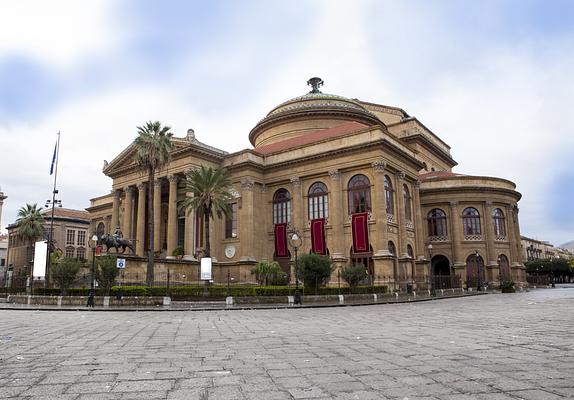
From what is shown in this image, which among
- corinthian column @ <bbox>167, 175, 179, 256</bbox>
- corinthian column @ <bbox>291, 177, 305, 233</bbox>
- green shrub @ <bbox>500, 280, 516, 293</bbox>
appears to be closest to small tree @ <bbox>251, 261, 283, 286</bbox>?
corinthian column @ <bbox>291, 177, 305, 233</bbox>

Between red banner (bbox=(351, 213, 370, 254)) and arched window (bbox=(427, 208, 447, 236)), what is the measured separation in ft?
48.8

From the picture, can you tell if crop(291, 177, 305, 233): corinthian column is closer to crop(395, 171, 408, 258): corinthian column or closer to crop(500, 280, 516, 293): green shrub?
crop(395, 171, 408, 258): corinthian column

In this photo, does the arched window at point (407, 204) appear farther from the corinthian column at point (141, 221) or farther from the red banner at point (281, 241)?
the corinthian column at point (141, 221)

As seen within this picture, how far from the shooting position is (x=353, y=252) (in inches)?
1569

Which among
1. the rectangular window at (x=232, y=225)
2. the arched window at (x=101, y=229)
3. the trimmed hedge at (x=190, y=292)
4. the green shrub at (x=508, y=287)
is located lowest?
the green shrub at (x=508, y=287)

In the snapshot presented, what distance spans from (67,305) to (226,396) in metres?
25.0

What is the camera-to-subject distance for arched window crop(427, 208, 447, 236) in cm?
5025

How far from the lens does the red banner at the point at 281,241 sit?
4347 centimetres

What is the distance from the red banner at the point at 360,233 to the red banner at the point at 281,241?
7.15m

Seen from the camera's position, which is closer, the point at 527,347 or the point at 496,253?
the point at 527,347

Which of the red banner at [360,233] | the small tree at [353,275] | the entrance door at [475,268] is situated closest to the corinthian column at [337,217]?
the red banner at [360,233]

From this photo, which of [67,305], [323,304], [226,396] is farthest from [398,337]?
[67,305]

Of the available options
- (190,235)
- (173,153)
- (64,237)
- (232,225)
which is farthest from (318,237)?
(64,237)

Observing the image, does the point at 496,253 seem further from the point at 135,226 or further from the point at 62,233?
the point at 62,233
